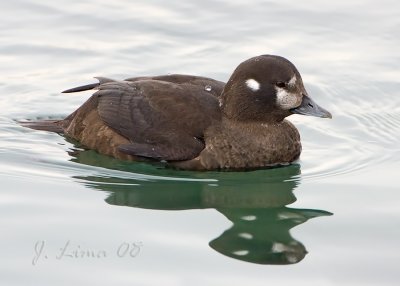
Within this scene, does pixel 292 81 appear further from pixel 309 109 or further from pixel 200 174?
pixel 200 174

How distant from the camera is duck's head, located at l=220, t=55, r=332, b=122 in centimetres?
880

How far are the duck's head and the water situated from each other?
1.51ft

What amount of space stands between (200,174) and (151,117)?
631 mm

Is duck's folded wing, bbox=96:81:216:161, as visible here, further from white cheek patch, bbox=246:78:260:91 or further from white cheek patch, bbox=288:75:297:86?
white cheek patch, bbox=288:75:297:86

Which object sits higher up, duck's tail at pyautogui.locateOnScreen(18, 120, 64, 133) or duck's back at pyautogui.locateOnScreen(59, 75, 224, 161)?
duck's back at pyautogui.locateOnScreen(59, 75, 224, 161)

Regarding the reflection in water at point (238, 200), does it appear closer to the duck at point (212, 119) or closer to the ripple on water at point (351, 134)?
the duck at point (212, 119)

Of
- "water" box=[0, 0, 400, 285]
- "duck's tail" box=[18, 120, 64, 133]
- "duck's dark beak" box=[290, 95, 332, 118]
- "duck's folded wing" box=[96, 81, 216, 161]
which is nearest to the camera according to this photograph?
"water" box=[0, 0, 400, 285]

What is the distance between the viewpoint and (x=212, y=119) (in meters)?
8.91

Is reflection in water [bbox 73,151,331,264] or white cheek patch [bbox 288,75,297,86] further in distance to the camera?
white cheek patch [bbox 288,75,297,86]


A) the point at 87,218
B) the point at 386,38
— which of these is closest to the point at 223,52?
the point at 386,38

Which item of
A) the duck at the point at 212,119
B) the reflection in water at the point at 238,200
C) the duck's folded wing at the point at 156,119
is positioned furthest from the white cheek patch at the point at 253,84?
the reflection in water at the point at 238,200

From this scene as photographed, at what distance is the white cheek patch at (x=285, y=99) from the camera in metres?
8.85

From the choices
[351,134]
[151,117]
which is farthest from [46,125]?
[351,134]

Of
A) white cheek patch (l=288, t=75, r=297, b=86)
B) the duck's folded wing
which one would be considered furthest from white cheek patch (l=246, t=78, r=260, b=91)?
the duck's folded wing
